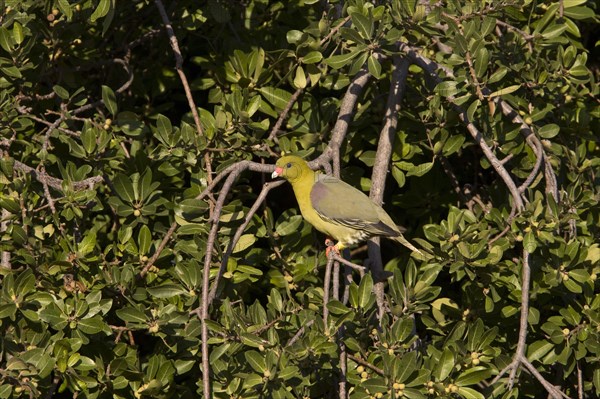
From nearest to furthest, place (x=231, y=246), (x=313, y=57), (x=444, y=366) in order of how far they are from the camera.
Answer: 1. (x=444, y=366)
2. (x=231, y=246)
3. (x=313, y=57)

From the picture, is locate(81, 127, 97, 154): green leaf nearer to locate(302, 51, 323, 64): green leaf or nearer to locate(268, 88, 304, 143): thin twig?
locate(268, 88, 304, 143): thin twig

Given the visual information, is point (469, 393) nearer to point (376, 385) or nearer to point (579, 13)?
point (376, 385)

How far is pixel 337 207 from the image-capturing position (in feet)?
13.6

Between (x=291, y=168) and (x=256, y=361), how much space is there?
3.23ft

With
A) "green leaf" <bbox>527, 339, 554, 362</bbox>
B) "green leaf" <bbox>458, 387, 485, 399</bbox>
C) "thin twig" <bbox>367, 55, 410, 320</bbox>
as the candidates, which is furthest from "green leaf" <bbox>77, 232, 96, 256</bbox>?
"green leaf" <bbox>527, 339, 554, 362</bbox>

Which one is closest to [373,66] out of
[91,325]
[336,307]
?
[336,307]

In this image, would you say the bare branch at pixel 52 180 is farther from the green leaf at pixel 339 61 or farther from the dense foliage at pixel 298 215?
the green leaf at pixel 339 61

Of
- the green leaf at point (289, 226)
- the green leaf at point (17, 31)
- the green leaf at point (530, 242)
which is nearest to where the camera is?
the green leaf at point (530, 242)

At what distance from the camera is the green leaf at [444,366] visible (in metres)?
3.69

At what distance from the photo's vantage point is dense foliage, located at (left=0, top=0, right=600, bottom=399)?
147 inches

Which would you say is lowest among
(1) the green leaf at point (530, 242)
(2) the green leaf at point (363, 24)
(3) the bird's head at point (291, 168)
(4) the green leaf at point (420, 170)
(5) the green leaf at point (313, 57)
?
(4) the green leaf at point (420, 170)

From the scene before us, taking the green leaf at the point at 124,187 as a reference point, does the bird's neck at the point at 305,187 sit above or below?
below

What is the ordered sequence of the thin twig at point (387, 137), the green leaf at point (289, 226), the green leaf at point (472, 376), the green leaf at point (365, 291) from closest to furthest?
the green leaf at point (365, 291), the green leaf at point (472, 376), the thin twig at point (387, 137), the green leaf at point (289, 226)

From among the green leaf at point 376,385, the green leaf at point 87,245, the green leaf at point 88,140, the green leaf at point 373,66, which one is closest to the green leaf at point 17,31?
the green leaf at point 88,140
